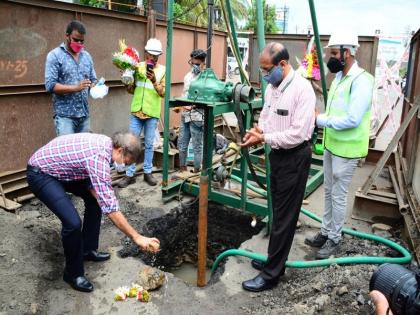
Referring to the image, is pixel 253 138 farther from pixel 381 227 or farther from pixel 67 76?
pixel 67 76

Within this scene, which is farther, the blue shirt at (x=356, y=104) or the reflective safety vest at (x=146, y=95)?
the reflective safety vest at (x=146, y=95)

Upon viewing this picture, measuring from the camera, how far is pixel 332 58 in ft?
11.4

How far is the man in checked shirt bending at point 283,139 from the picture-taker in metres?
2.91

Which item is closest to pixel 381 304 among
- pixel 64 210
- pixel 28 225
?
pixel 64 210

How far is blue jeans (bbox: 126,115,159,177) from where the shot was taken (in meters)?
5.27

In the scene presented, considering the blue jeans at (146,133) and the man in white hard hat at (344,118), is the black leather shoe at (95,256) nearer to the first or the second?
the blue jeans at (146,133)

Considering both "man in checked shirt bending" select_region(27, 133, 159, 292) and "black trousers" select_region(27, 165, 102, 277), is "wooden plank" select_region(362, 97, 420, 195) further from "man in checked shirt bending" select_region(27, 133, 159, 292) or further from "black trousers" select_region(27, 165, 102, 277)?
"black trousers" select_region(27, 165, 102, 277)

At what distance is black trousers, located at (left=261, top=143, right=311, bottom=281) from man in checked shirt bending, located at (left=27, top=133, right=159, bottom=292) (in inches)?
40.3

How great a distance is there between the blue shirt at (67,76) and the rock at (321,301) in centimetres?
322

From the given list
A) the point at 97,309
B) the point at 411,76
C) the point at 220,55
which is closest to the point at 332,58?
the point at 97,309

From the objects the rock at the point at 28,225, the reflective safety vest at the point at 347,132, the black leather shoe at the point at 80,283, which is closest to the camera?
the black leather shoe at the point at 80,283

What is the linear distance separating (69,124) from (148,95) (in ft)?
3.82

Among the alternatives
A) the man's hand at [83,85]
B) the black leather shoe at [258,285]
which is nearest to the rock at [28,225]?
the man's hand at [83,85]

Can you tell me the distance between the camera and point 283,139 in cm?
291
